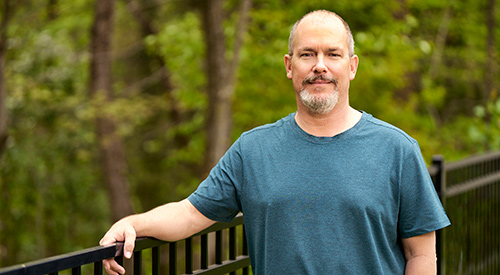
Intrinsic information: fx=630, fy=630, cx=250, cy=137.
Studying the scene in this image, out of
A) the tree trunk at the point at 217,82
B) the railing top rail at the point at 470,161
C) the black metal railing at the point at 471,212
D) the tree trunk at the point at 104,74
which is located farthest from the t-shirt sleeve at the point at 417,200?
the tree trunk at the point at 104,74

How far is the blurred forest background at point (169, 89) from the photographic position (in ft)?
35.5

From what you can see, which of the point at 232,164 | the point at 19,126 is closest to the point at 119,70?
the point at 19,126

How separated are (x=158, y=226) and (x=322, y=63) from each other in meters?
0.86

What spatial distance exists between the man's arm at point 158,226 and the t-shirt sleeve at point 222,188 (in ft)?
0.14

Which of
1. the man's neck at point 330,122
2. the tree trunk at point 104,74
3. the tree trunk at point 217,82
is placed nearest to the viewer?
the man's neck at point 330,122

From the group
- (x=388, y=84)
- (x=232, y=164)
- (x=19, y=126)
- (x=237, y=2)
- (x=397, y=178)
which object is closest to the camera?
(x=397, y=178)

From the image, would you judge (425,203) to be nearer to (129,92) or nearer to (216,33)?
(216,33)

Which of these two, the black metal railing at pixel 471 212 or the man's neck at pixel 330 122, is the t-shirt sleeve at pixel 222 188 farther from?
the black metal railing at pixel 471 212

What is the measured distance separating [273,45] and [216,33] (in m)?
1.06

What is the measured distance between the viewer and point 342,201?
86.5 inches

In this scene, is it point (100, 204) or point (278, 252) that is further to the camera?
point (100, 204)

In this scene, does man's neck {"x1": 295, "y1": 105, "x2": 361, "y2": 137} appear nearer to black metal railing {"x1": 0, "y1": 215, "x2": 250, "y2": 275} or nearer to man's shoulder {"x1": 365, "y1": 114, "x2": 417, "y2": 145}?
man's shoulder {"x1": 365, "y1": 114, "x2": 417, "y2": 145}

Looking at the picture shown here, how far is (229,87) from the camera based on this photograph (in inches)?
425

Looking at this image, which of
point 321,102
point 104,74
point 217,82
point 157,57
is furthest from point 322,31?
point 157,57
